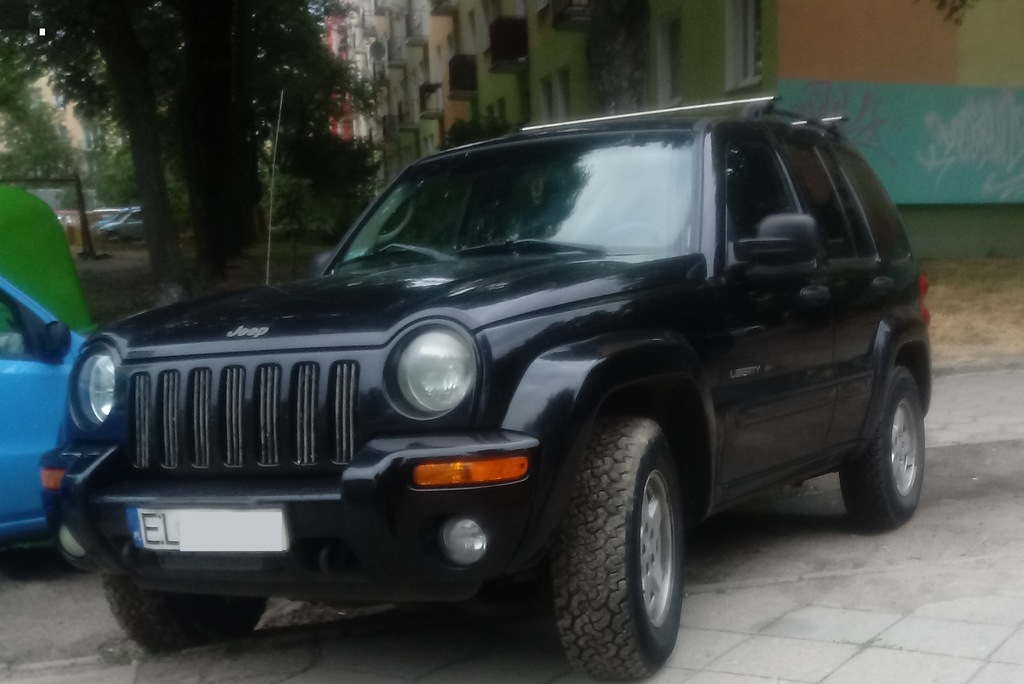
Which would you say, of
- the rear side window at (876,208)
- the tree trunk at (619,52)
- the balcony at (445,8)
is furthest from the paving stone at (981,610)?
the balcony at (445,8)

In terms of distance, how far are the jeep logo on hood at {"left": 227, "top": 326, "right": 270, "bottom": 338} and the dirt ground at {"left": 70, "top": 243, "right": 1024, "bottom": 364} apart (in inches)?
309

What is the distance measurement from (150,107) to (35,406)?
26.6 feet

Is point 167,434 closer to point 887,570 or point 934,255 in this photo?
point 887,570

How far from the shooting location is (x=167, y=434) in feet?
12.6

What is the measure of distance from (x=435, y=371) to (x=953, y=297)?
12354 millimetres

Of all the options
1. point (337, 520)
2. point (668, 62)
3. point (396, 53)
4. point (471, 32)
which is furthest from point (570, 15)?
point (396, 53)

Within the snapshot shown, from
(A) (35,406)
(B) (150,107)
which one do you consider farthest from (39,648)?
(B) (150,107)

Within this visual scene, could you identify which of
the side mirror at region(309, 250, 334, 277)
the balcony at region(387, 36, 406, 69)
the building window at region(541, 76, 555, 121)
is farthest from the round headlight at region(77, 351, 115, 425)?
the balcony at region(387, 36, 406, 69)

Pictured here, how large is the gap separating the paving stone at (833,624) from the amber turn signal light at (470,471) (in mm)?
1509

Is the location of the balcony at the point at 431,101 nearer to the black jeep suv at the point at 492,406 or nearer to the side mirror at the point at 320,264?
the side mirror at the point at 320,264

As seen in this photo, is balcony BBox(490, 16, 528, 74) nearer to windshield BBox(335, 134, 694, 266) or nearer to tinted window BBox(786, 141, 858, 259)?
tinted window BBox(786, 141, 858, 259)

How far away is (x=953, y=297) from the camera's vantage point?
14.8m

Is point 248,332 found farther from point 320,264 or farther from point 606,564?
point 320,264

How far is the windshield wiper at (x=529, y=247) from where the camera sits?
15.2 feet
